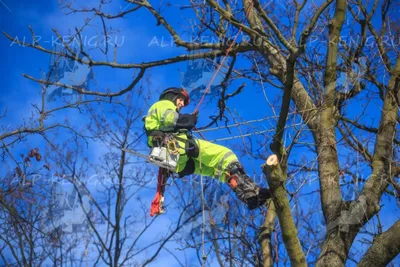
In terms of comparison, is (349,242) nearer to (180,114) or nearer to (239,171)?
(239,171)

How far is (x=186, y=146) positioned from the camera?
5.07m

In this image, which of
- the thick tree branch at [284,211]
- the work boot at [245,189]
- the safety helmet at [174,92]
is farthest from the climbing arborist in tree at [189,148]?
the thick tree branch at [284,211]

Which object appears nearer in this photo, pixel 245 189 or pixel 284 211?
pixel 284 211

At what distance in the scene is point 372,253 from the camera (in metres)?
4.14

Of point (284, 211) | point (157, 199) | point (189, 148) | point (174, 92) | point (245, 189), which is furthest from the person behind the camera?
point (174, 92)

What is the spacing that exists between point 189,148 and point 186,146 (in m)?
0.05

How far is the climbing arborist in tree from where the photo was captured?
4977mm

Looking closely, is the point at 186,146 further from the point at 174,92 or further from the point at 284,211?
the point at 284,211

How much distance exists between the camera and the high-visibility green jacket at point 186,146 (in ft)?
16.6

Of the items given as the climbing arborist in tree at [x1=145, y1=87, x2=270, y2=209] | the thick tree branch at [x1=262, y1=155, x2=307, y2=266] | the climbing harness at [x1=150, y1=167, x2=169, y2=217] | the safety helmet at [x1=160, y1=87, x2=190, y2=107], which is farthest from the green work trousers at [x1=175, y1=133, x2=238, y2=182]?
the thick tree branch at [x1=262, y1=155, x2=307, y2=266]

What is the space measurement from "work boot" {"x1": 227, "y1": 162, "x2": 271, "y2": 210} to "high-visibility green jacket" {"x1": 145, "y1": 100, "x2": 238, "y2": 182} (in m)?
0.10

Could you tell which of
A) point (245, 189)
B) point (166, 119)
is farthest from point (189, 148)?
point (245, 189)

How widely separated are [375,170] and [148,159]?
201 centimetres

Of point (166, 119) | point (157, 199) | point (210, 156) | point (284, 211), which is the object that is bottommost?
point (284, 211)
